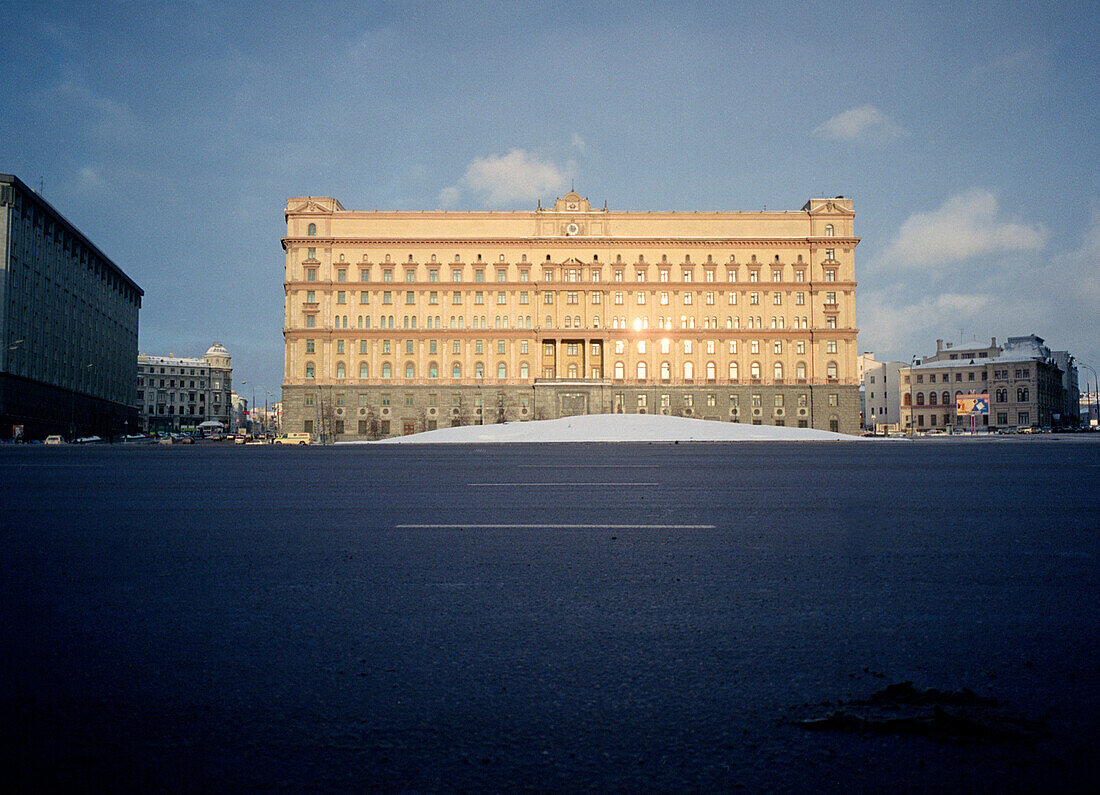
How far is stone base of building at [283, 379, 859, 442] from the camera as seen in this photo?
73750 millimetres

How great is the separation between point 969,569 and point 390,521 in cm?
466

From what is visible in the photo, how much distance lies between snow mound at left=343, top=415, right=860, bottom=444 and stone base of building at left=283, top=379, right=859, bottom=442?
20.9 m

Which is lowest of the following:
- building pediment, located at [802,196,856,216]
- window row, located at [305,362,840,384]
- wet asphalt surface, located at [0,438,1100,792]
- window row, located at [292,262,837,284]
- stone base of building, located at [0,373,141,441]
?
wet asphalt surface, located at [0,438,1100,792]

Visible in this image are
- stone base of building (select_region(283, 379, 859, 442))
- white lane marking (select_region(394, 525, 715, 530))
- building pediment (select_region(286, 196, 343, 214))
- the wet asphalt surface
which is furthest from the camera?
building pediment (select_region(286, 196, 343, 214))

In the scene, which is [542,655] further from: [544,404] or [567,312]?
[567,312]

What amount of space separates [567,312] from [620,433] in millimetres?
30969

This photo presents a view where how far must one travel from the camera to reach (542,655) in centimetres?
278

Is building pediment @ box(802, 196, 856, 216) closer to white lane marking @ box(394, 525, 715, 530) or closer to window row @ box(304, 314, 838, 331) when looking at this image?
window row @ box(304, 314, 838, 331)

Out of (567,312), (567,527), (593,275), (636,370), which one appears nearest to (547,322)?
(567,312)

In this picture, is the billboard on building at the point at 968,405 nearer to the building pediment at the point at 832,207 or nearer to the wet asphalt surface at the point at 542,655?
the building pediment at the point at 832,207

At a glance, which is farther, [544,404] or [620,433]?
[544,404]

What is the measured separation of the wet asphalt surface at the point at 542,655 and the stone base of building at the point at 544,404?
6747 cm

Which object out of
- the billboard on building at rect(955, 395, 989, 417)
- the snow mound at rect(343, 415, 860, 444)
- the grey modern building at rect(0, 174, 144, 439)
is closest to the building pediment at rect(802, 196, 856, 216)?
the billboard on building at rect(955, 395, 989, 417)

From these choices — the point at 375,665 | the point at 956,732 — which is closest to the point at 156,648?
the point at 375,665
